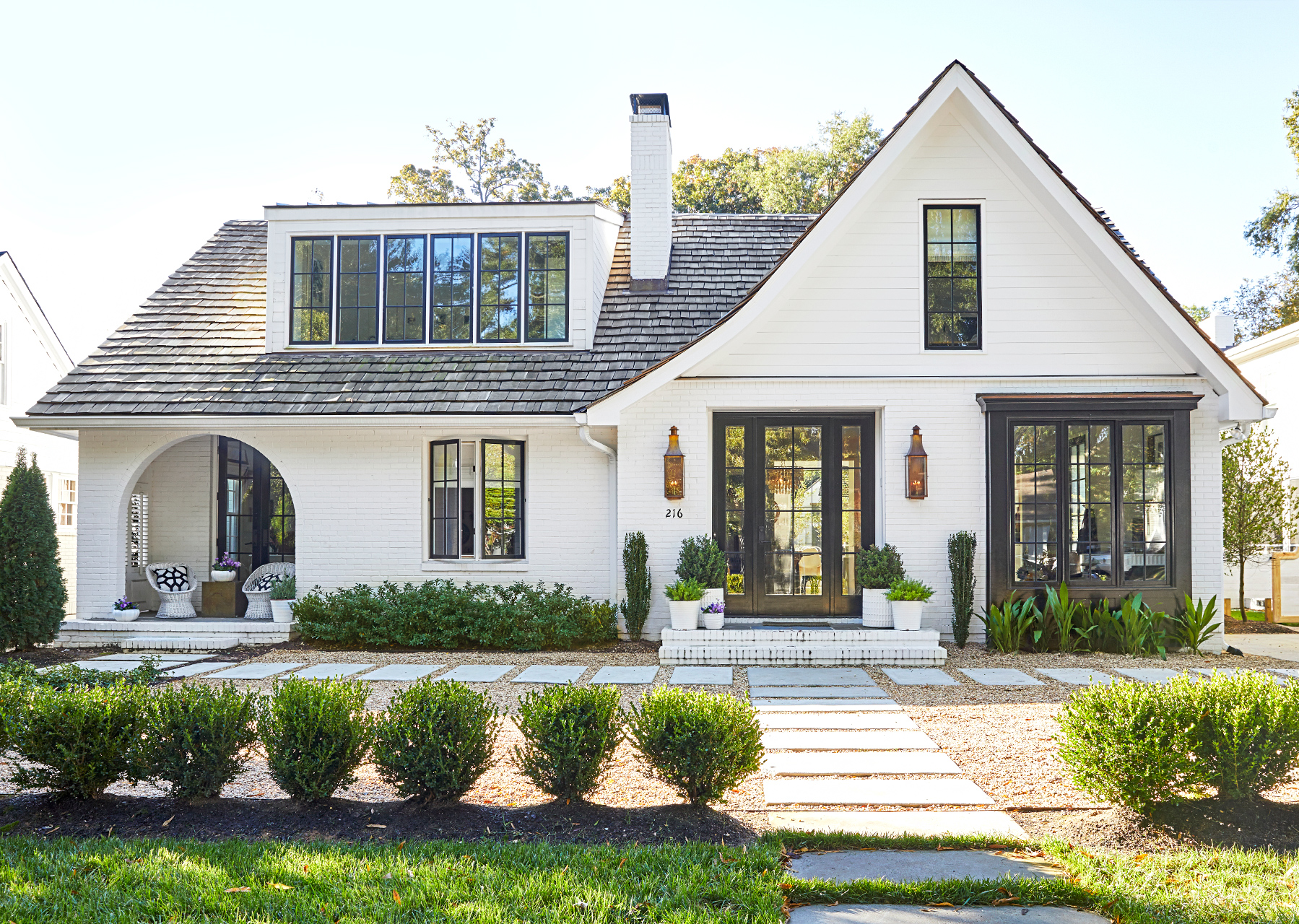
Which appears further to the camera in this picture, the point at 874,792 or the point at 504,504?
the point at 504,504

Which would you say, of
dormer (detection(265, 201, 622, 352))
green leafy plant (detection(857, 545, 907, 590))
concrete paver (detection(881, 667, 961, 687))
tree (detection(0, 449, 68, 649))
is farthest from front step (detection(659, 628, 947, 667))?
tree (detection(0, 449, 68, 649))

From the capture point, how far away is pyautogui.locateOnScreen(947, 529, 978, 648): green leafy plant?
33.3 feet

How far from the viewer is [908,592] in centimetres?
973

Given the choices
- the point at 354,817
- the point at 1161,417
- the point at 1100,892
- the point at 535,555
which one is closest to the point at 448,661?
the point at 535,555

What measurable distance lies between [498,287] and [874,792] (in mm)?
8970

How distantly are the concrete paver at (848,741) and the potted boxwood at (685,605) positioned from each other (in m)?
3.57

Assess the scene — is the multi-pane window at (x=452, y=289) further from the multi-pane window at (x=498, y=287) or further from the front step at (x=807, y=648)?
the front step at (x=807, y=648)

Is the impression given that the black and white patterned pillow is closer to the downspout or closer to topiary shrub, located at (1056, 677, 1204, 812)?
the downspout

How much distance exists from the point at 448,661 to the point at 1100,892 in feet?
24.0

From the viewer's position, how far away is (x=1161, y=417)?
10.3m

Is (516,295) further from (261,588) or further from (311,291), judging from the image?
(261,588)

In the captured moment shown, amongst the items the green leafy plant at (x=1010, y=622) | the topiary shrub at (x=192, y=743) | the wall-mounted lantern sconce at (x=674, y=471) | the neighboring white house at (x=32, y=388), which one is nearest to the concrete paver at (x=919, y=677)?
the green leafy plant at (x=1010, y=622)

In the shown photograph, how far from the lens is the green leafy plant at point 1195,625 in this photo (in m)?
10.1

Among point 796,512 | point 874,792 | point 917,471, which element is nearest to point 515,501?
point 796,512
